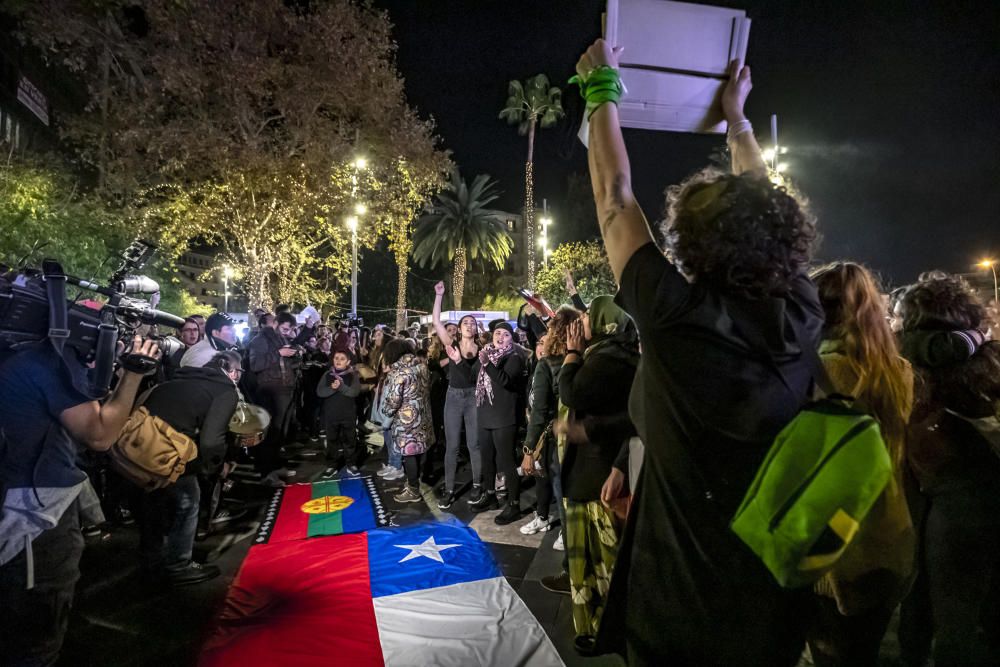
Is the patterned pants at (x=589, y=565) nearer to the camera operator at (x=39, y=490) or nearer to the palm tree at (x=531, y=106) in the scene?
the camera operator at (x=39, y=490)

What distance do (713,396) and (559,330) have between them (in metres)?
3.24

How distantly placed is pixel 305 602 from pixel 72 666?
1371mm

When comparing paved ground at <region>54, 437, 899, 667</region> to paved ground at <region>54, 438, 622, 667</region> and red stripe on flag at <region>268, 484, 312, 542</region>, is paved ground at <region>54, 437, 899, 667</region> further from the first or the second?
red stripe on flag at <region>268, 484, 312, 542</region>

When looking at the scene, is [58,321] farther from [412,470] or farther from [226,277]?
[226,277]

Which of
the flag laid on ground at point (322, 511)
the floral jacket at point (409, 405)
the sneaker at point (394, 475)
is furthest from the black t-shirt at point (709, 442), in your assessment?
the sneaker at point (394, 475)

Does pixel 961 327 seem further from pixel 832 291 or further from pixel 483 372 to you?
pixel 483 372

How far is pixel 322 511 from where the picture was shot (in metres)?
5.85

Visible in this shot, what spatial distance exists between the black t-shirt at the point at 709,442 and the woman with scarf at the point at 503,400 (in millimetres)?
4384

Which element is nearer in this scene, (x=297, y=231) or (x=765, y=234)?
(x=765, y=234)

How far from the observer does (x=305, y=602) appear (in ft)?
12.7

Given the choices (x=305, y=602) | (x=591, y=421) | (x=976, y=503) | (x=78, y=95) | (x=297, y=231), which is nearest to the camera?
(x=976, y=503)

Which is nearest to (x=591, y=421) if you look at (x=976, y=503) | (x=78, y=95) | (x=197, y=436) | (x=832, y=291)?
(x=832, y=291)

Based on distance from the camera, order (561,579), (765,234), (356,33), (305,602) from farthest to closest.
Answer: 1. (356,33)
2. (561,579)
3. (305,602)
4. (765,234)

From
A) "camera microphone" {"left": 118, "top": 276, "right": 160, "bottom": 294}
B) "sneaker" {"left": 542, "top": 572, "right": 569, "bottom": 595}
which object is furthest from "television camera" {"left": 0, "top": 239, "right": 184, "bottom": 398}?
"sneaker" {"left": 542, "top": 572, "right": 569, "bottom": 595}
